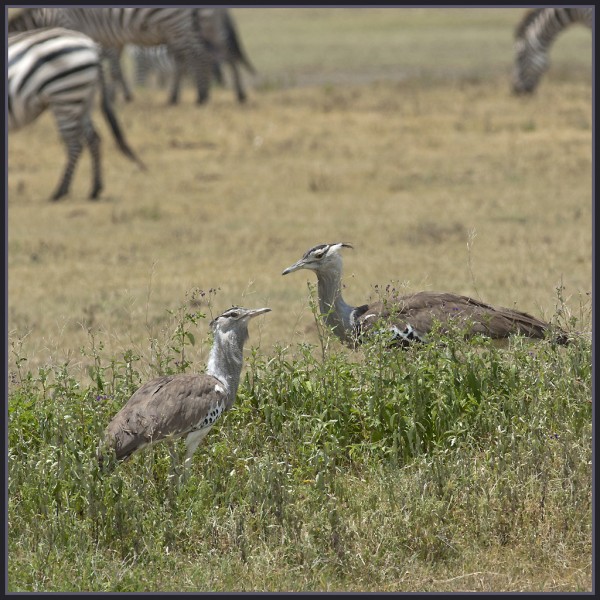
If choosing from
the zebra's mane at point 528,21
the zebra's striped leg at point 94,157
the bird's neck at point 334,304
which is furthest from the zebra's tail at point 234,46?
the bird's neck at point 334,304

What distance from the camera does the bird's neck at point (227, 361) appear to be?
5.78 m

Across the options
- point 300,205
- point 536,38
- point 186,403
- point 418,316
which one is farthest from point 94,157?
point 536,38

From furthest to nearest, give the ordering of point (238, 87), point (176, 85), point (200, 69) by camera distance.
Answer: point (176, 85), point (238, 87), point (200, 69)

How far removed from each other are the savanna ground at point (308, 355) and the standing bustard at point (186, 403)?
6.4 inches

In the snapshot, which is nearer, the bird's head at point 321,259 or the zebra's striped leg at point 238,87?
the bird's head at point 321,259

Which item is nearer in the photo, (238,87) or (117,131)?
(117,131)

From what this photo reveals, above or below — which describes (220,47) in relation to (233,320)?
above

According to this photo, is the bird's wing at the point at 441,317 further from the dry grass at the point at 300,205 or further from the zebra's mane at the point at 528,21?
the zebra's mane at the point at 528,21

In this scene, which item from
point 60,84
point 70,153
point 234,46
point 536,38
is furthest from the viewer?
point 234,46

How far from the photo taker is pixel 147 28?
19.0 metres

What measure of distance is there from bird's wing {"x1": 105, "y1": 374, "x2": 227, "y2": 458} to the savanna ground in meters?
0.17

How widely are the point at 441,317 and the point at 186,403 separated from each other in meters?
1.79

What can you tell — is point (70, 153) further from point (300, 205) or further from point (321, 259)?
point (321, 259)

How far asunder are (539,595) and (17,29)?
13443 millimetres
